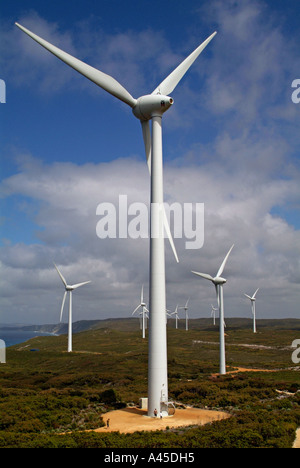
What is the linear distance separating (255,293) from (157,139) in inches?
5150

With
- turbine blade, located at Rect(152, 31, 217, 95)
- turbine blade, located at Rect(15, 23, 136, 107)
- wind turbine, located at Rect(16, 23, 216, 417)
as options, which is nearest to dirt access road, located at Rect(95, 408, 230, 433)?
wind turbine, located at Rect(16, 23, 216, 417)

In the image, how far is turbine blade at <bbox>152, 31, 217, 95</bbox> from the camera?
37844 mm

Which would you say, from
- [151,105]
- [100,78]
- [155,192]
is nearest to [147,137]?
[151,105]

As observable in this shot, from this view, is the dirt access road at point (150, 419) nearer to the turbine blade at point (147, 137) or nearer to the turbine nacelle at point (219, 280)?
the turbine blade at point (147, 137)

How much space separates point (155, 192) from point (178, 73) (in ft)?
42.0

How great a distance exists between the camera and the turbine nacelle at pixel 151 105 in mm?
35625

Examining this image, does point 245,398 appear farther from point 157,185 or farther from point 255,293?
point 255,293

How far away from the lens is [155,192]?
35.2 metres

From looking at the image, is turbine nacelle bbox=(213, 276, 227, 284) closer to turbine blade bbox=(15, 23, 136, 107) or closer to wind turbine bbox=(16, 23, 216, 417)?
wind turbine bbox=(16, 23, 216, 417)

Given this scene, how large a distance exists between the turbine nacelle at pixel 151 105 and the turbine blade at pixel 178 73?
2.01 metres

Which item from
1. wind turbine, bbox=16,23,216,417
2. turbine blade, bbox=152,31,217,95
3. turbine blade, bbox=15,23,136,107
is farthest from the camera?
turbine blade, bbox=152,31,217,95

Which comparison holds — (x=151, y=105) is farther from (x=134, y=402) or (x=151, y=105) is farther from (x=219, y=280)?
(x=219, y=280)
